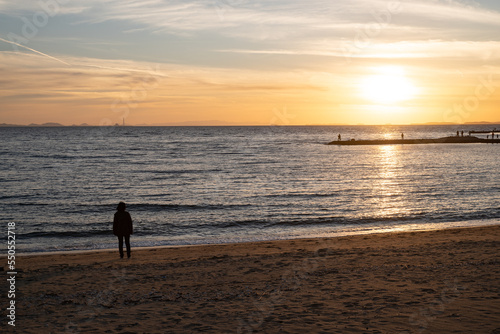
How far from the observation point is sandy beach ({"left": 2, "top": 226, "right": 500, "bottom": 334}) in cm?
848

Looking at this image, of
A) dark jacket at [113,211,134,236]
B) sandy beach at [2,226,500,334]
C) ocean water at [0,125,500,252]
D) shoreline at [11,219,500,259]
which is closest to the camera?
sandy beach at [2,226,500,334]

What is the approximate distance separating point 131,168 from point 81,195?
22237mm

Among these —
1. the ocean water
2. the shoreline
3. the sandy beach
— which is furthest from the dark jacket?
the ocean water

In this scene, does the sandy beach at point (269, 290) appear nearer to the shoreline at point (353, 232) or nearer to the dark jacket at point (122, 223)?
the dark jacket at point (122, 223)

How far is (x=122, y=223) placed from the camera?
46.6ft

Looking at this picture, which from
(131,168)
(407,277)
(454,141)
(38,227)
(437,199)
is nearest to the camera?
(407,277)

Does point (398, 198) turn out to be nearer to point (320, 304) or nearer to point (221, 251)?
point (221, 251)

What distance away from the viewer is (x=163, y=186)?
37.7 meters

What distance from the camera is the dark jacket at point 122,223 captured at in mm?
14102

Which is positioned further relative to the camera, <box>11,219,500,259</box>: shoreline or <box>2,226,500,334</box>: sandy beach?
<box>11,219,500,259</box>: shoreline

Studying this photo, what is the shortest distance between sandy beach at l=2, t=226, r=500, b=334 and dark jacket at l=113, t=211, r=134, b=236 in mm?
998

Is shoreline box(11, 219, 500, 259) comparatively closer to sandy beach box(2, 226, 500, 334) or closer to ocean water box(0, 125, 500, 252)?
ocean water box(0, 125, 500, 252)

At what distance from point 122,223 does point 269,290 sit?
595cm

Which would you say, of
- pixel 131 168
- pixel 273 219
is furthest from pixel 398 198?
pixel 131 168
